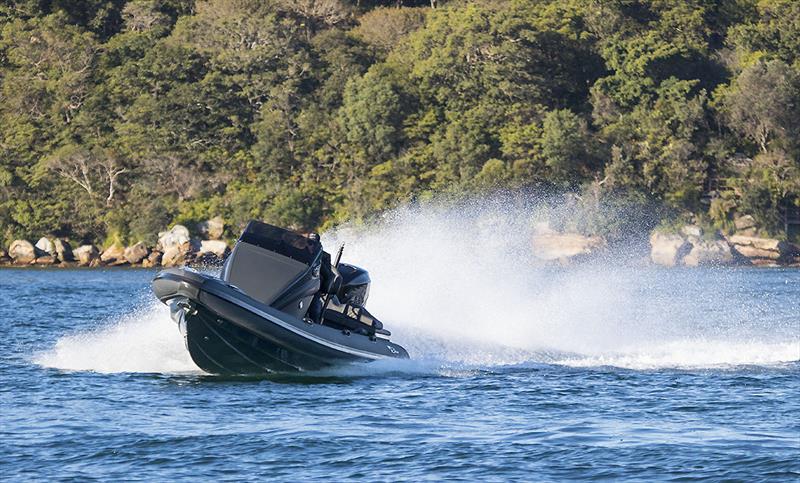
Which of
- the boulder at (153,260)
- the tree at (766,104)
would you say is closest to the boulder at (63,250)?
the boulder at (153,260)

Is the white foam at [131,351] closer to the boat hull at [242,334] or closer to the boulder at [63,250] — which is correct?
the boat hull at [242,334]

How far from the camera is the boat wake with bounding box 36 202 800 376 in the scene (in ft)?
74.4

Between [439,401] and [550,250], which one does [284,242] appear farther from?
[550,250]

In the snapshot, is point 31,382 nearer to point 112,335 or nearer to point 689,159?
point 112,335

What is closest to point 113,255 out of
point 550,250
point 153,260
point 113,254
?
point 113,254

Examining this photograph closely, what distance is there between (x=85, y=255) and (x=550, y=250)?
23.2 meters

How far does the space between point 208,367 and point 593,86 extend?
5967 centimetres

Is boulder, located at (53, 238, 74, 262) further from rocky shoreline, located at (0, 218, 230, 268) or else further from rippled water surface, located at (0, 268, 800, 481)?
rippled water surface, located at (0, 268, 800, 481)

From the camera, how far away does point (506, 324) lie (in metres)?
29.0

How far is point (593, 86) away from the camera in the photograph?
77938mm

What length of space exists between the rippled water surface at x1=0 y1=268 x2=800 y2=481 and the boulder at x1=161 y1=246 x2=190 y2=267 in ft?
128

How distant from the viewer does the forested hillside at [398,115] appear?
73188mm

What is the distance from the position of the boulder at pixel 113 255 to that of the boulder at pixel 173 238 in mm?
2098

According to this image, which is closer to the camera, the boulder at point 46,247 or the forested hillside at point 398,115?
the boulder at point 46,247
